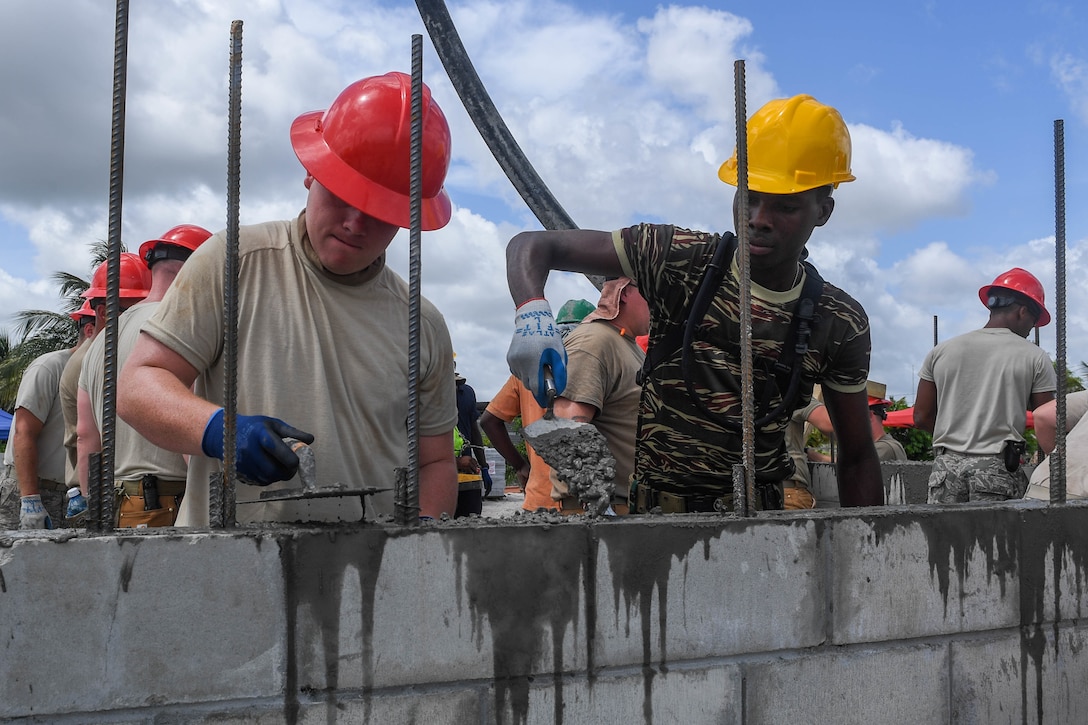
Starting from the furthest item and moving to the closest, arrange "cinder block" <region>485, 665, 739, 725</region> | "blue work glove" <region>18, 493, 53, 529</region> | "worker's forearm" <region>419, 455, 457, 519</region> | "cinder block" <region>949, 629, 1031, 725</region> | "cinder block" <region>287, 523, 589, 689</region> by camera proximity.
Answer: "blue work glove" <region>18, 493, 53, 529</region>, "worker's forearm" <region>419, 455, 457, 519</region>, "cinder block" <region>949, 629, 1031, 725</region>, "cinder block" <region>485, 665, 739, 725</region>, "cinder block" <region>287, 523, 589, 689</region>

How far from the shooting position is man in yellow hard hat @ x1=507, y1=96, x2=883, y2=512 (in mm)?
2844

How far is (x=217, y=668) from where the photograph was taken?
5.77 feet

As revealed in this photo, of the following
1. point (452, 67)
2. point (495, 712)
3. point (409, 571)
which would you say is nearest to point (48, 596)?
point (409, 571)

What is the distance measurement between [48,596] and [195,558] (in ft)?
0.80

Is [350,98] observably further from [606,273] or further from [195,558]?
[195,558]

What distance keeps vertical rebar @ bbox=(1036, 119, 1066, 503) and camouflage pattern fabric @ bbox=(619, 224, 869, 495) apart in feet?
1.78

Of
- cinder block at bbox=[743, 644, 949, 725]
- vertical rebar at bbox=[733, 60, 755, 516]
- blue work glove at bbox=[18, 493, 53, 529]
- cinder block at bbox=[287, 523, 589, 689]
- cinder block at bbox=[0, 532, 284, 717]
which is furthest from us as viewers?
blue work glove at bbox=[18, 493, 53, 529]

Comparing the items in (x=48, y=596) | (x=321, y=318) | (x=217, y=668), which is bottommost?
(x=217, y=668)

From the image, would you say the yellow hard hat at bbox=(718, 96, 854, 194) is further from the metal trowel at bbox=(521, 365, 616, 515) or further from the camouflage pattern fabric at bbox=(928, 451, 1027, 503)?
the camouflage pattern fabric at bbox=(928, 451, 1027, 503)

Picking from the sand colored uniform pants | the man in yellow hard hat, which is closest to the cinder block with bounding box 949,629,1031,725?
the man in yellow hard hat

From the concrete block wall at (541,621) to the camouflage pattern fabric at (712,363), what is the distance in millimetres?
658

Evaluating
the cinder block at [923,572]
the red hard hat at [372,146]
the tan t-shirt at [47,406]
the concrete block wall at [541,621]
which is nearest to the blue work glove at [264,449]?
the concrete block wall at [541,621]

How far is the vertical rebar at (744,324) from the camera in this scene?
222 cm

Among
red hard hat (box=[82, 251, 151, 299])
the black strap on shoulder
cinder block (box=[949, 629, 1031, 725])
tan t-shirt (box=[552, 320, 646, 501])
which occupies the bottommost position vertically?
cinder block (box=[949, 629, 1031, 725])
